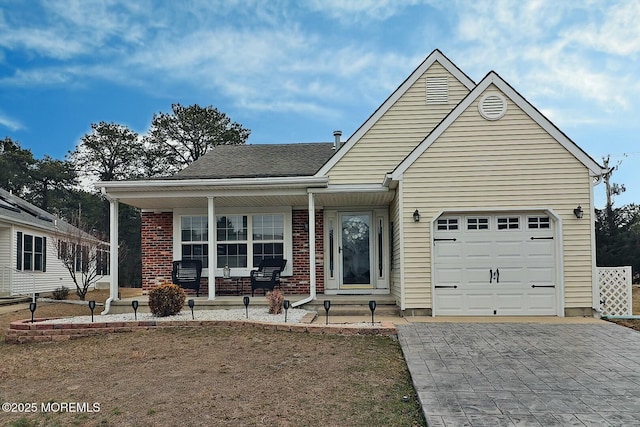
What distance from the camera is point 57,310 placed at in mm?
13266

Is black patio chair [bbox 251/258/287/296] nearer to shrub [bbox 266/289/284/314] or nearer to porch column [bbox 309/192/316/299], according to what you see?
porch column [bbox 309/192/316/299]

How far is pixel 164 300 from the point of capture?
9383 millimetres

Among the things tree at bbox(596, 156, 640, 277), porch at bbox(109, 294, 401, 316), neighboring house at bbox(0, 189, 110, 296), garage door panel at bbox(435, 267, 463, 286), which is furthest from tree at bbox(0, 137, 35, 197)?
tree at bbox(596, 156, 640, 277)

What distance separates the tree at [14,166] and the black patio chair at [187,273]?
996 inches

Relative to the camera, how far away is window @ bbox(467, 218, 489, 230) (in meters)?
9.96

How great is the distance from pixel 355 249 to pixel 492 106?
4825mm

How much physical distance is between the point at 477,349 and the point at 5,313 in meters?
12.2

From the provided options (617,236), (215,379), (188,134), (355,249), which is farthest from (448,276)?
(188,134)

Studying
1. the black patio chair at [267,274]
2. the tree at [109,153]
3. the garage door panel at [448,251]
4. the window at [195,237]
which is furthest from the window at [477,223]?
the tree at [109,153]

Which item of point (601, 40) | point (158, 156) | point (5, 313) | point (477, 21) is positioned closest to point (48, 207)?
point (158, 156)

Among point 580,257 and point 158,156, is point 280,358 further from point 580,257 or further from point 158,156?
point 158,156

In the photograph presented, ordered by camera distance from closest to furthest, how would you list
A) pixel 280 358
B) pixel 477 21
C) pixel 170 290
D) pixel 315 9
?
pixel 280 358 → pixel 170 290 → pixel 477 21 → pixel 315 9

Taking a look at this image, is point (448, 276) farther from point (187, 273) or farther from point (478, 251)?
point (187, 273)

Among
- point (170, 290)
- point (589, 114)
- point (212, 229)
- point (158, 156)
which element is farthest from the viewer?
point (158, 156)
